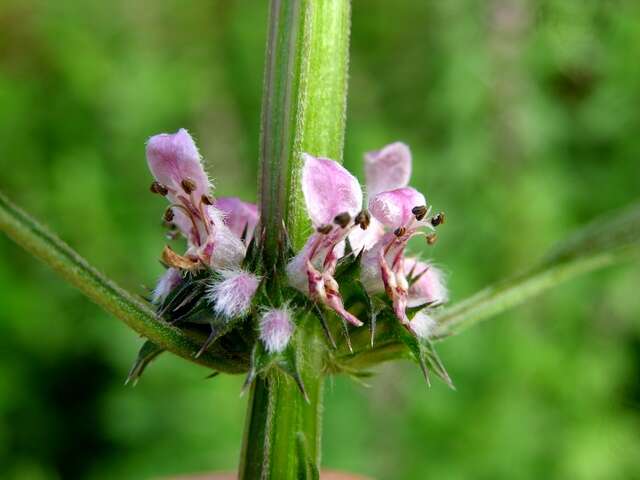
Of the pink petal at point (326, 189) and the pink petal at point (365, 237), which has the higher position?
the pink petal at point (365, 237)

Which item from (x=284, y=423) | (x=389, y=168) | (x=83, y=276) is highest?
(x=389, y=168)

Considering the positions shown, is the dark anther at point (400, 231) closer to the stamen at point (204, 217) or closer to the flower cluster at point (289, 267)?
the flower cluster at point (289, 267)

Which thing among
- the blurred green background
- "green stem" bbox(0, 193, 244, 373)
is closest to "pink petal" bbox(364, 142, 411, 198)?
"green stem" bbox(0, 193, 244, 373)

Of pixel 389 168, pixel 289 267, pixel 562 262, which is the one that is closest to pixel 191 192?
pixel 289 267

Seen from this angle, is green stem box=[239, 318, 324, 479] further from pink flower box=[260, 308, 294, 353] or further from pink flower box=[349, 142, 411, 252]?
pink flower box=[349, 142, 411, 252]

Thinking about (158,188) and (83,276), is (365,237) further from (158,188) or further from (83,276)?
(83,276)

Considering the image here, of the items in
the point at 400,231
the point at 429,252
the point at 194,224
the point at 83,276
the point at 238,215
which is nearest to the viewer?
the point at 83,276

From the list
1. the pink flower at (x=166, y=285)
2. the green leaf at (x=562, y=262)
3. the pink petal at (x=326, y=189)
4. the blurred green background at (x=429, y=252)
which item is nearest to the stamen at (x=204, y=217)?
the pink flower at (x=166, y=285)
